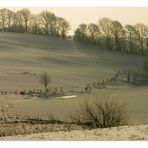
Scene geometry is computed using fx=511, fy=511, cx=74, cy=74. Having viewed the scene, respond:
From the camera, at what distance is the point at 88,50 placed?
24.5 ft

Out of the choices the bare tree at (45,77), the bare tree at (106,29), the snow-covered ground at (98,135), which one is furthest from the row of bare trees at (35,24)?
the snow-covered ground at (98,135)

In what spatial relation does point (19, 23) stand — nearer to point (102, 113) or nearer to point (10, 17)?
Result: point (10, 17)

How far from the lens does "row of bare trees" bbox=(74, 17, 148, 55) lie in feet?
23.7

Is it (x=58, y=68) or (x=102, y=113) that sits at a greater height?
(x=58, y=68)

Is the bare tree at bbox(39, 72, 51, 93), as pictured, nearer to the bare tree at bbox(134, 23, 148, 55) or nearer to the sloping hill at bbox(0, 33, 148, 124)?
the sloping hill at bbox(0, 33, 148, 124)

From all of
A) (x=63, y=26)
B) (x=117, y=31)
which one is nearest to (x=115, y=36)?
(x=117, y=31)

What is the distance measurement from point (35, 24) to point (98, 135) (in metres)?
1.98

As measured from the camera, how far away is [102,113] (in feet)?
25.2

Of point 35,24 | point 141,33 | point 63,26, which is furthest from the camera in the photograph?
point 35,24

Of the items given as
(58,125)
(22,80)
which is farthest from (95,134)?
(22,80)

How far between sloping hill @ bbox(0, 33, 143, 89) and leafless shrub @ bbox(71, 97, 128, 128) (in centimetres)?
35

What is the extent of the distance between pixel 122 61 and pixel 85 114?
37.0 inches
